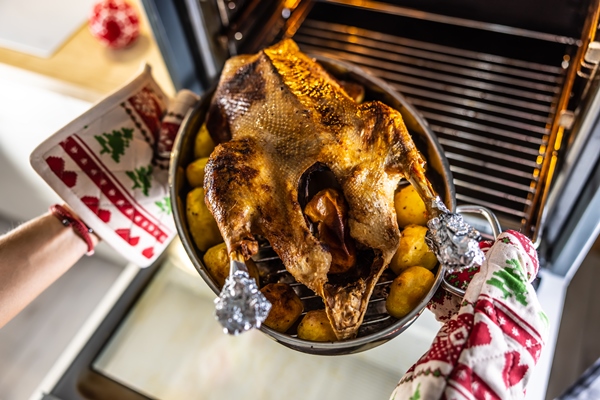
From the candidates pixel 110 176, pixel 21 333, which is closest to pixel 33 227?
pixel 110 176

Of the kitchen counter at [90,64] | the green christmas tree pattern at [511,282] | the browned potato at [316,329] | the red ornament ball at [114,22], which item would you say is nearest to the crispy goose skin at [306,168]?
the browned potato at [316,329]

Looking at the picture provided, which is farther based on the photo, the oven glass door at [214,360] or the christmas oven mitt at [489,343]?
the oven glass door at [214,360]

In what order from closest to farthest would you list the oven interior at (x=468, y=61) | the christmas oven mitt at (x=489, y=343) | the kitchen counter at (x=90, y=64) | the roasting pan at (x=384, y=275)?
the christmas oven mitt at (x=489, y=343)
the roasting pan at (x=384, y=275)
the oven interior at (x=468, y=61)
the kitchen counter at (x=90, y=64)

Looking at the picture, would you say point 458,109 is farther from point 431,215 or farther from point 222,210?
point 222,210

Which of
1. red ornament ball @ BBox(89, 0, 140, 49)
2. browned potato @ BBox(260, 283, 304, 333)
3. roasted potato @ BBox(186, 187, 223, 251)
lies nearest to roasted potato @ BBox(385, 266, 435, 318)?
browned potato @ BBox(260, 283, 304, 333)

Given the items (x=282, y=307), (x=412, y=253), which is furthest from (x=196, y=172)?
(x=412, y=253)

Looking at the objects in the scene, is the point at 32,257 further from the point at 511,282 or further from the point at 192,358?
the point at 511,282

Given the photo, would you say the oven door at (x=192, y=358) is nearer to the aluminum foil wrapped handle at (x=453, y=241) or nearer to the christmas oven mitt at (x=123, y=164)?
the christmas oven mitt at (x=123, y=164)
